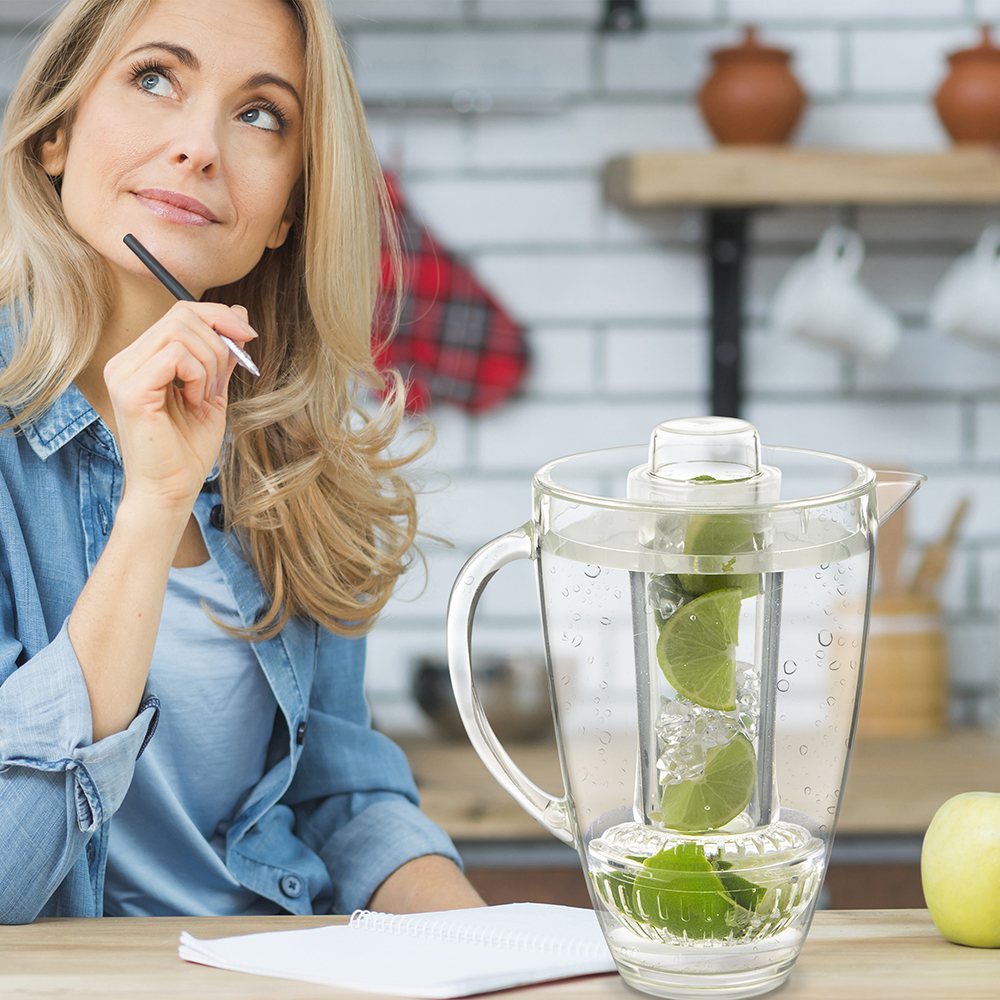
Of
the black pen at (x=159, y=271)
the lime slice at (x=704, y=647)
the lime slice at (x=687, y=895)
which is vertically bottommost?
the lime slice at (x=687, y=895)

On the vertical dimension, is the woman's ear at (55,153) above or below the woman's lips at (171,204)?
above

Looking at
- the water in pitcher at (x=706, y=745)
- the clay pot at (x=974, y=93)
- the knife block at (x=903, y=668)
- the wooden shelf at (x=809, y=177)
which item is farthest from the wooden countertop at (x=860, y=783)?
the water in pitcher at (x=706, y=745)

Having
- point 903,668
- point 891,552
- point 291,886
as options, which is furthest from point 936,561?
point 291,886

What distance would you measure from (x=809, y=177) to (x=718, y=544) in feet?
4.68

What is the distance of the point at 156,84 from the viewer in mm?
1045

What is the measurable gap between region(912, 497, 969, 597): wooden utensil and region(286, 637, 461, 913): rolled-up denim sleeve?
1183 millimetres

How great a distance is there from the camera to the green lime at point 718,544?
596 mm

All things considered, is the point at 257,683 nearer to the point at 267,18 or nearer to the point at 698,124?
the point at 267,18

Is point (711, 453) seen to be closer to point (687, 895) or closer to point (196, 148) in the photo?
point (687, 895)

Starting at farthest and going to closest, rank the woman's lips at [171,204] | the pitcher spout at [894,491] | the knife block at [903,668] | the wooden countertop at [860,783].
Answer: the knife block at [903,668] < the wooden countertop at [860,783] < the woman's lips at [171,204] < the pitcher spout at [894,491]

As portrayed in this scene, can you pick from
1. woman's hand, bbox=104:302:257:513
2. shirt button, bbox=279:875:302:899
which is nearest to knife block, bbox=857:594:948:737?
shirt button, bbox=279:875:302:899

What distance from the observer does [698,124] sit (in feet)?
6.93

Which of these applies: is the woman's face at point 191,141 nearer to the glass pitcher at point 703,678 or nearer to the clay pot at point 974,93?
the glass pitcher at point 703,678

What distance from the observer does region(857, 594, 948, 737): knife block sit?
2.01 m
